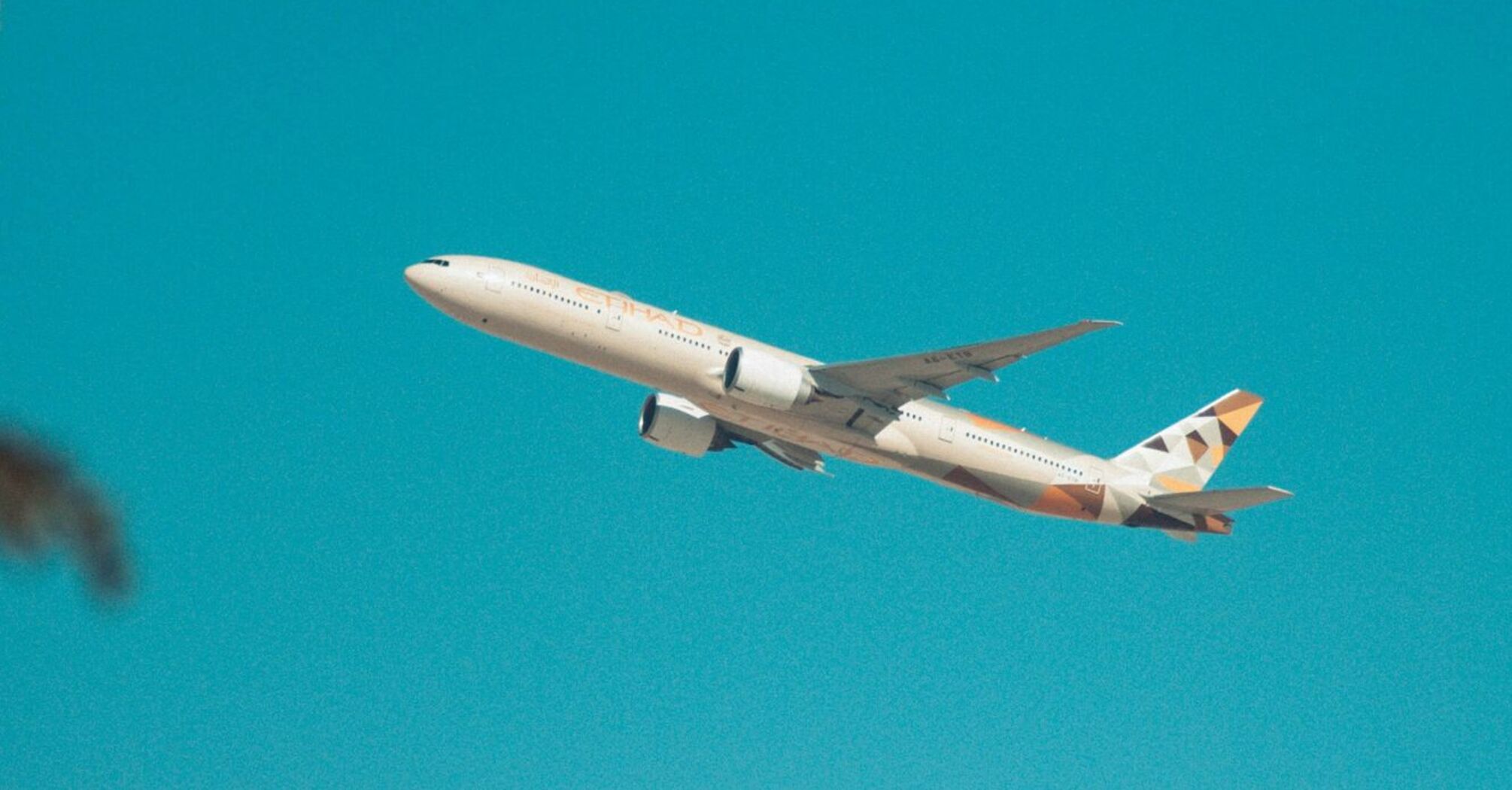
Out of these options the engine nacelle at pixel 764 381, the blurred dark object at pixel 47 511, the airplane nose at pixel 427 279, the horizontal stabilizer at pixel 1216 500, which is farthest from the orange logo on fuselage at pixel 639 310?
the blurred dark object at pixel 47 511

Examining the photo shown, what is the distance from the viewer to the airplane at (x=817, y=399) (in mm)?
41781

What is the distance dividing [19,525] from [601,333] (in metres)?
38.9

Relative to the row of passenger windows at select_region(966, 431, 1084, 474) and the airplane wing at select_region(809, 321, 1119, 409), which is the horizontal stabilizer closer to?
the row of passenger windows at select_region(966, 431, 1084, 474)

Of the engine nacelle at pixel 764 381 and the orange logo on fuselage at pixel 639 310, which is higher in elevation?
the orange logo on fuselage at pixel 639 310

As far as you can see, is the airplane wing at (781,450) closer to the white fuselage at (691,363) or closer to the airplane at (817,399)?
the airplane at (817,399)

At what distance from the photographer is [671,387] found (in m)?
43.2

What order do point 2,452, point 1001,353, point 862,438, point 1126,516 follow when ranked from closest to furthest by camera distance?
1. point 2,452
2. point 1001,353
3. point 862,438
4. point 1126,516

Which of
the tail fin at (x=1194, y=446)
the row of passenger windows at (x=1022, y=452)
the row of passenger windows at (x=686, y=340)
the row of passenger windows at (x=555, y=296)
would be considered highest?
the tail fin at (x=1194, y=446)

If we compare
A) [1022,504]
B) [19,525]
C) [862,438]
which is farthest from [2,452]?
[1022,504]

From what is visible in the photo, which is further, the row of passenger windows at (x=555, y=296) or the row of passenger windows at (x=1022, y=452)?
the row of passenger windows at (x=1022, y=452)

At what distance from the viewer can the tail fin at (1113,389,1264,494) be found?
51.2 metres

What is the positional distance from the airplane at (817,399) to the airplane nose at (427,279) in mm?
49

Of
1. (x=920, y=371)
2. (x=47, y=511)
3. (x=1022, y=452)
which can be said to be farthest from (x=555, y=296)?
(x=47, y=511)

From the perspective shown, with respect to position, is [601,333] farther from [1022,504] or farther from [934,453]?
[1022,504]
